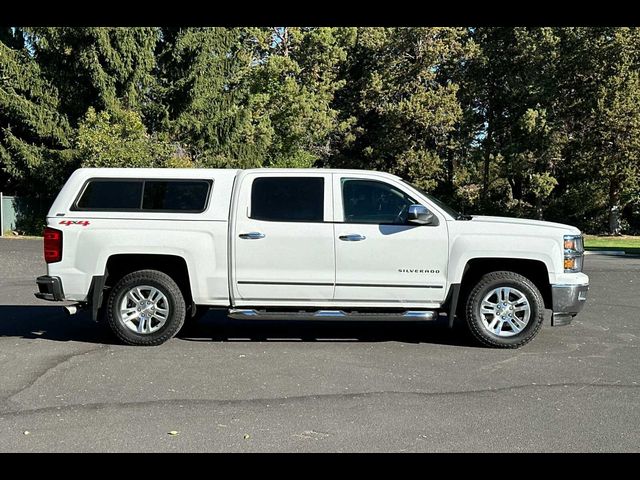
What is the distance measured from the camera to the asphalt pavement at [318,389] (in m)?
4.64

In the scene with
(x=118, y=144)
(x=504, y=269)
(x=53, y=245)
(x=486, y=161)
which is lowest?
(x=504, y=269)

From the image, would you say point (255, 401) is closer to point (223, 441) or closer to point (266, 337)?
point (223, 441)

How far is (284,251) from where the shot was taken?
744 centimetres

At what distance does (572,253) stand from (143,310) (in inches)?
187

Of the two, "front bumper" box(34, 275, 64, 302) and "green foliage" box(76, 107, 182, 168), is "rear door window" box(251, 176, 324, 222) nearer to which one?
"front bumper" box(34, 275, 64, 302)

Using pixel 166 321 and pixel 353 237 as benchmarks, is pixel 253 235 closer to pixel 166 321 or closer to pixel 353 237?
pixel 353 237

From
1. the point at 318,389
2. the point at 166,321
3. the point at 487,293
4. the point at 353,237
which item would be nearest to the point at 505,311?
the point at 487,293

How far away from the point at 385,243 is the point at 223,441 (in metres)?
3.39

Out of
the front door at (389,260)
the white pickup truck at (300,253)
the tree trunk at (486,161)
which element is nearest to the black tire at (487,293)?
the white pickup truck at (300,253)

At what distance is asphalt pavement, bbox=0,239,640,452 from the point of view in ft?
15.2

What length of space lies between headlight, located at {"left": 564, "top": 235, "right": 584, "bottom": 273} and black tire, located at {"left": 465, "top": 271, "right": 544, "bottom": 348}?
0.43m

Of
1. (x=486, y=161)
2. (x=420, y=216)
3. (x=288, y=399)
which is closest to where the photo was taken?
(x=288, y=399)

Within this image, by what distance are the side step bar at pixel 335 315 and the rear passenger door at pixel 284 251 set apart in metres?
0.13
